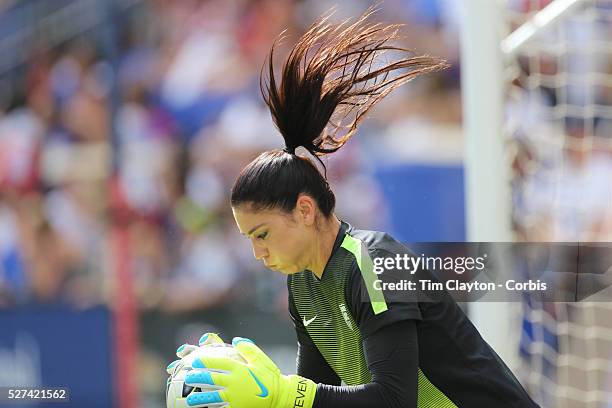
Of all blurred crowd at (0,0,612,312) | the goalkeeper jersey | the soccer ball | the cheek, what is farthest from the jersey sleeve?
blurred crowd at (0,0,612,312)

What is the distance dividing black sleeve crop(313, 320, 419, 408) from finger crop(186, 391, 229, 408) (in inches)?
7.0

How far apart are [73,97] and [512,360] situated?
157cm

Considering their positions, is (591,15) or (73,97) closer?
(591,15)

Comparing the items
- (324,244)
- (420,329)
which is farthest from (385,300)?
(324,244)

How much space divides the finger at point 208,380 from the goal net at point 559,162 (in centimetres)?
109

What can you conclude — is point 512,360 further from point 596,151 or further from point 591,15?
point 591,15

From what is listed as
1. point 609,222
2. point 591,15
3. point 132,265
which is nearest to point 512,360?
point 609,222

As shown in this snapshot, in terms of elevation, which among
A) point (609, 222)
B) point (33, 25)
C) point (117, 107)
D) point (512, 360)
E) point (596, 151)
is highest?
point (33, 25)

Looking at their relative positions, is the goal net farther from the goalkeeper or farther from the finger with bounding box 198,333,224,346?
the finger with bounding box 198,333,224,346

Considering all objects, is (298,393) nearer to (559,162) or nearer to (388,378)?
(388,378)

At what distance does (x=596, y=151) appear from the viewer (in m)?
2.68

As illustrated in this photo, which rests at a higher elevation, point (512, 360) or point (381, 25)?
point (381, 25)

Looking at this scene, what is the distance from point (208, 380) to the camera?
1756 millimetres

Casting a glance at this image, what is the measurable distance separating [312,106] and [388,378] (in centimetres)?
65
